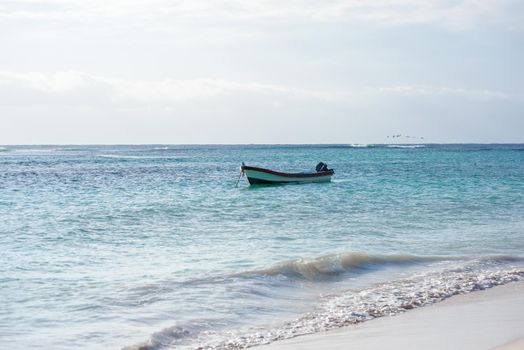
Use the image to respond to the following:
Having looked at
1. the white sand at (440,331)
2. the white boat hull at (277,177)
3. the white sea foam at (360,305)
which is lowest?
the white sea foam at (360,305)

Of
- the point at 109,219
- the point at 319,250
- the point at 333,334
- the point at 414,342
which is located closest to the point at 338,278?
the point at 319,250

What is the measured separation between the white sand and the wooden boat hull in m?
26.6

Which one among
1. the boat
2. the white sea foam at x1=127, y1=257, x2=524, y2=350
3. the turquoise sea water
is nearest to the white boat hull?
the boat

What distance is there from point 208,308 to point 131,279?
2326mm

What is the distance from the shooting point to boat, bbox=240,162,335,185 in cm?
3647

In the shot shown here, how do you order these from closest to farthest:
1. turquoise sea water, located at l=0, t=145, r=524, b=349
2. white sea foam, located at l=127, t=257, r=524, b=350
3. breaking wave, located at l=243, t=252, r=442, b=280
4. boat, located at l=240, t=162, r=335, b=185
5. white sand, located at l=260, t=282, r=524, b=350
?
white sand, located at l=260, t=282, r=524, b=350, white sea foam, located at l=127, t=257, r=524, b=350, turquoise sea water, located at l=0, t=145, r=524, b=349, breaking wave, located at l=243, t=252, r=442, b=280, boat, located at l=240, t=162, r=335, b=185

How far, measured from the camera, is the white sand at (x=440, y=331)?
7.29m

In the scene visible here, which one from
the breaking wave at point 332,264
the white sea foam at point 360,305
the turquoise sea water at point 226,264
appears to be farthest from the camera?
the breaking wave at point 332,264

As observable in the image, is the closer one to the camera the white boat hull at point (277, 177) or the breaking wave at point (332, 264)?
the breaking wave at point (332, 264)

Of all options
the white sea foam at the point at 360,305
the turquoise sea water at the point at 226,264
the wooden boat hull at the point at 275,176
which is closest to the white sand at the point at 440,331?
the white sea foam at the point at 360,305

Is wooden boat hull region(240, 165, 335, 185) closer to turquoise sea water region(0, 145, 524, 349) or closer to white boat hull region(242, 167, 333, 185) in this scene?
white boat hull region(242, 167, 333, 185)

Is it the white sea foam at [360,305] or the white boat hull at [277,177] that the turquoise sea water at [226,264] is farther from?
the white boat hull at [277,177]

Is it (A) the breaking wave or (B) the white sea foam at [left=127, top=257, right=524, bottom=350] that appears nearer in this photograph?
(B) the white sea foam at [left=127, top=257, right=524, bottom=350]

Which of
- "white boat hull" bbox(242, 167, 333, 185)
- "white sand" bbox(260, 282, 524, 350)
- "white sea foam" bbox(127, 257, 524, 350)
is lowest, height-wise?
"white sea foam" bbox(127, 257, 524, 350)
